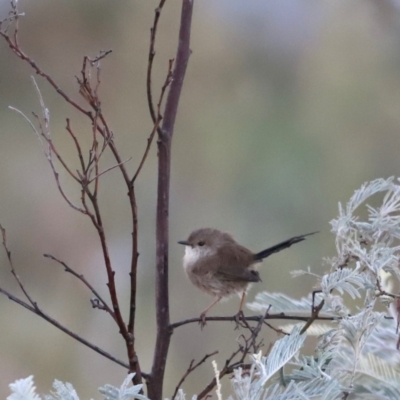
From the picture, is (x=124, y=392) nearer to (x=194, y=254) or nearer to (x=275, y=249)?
(x=275, y=249)

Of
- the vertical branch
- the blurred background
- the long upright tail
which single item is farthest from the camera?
the blurred background

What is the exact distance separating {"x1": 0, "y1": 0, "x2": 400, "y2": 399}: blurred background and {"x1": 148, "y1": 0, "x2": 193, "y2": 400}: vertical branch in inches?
55.3

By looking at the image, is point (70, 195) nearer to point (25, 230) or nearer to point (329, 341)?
point (25, 230)

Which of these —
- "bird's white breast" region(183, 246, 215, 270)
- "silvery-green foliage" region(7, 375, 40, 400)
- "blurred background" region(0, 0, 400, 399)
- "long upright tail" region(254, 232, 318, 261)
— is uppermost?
"blurred background" region(0, 0, 400, 399)

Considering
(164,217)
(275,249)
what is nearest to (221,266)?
(275,249)

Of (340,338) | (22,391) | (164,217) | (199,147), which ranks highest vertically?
(199,147)

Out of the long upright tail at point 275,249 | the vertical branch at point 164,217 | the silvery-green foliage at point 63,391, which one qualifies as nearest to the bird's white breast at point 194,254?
the long upright tail at point 275,249

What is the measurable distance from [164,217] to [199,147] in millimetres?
1700

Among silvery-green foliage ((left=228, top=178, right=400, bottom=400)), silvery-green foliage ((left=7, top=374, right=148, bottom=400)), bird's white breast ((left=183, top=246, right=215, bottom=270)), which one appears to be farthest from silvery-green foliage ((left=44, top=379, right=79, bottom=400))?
bird's white breast ((left=183, top=246, right=215, bottom=270))

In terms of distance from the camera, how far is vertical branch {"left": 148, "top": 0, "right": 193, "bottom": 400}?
690 mm

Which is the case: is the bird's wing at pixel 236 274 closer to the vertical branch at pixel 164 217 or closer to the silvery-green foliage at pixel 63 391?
the vertical branch at pixel 164 217

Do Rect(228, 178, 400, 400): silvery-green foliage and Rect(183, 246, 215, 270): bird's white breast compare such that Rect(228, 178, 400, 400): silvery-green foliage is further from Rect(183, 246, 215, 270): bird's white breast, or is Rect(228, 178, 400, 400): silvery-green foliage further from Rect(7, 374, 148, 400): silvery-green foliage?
Rect(183, 246, 215, 270): bird's white breast

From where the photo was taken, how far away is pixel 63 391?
0.54 metres

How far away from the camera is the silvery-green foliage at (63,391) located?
1.64ft
